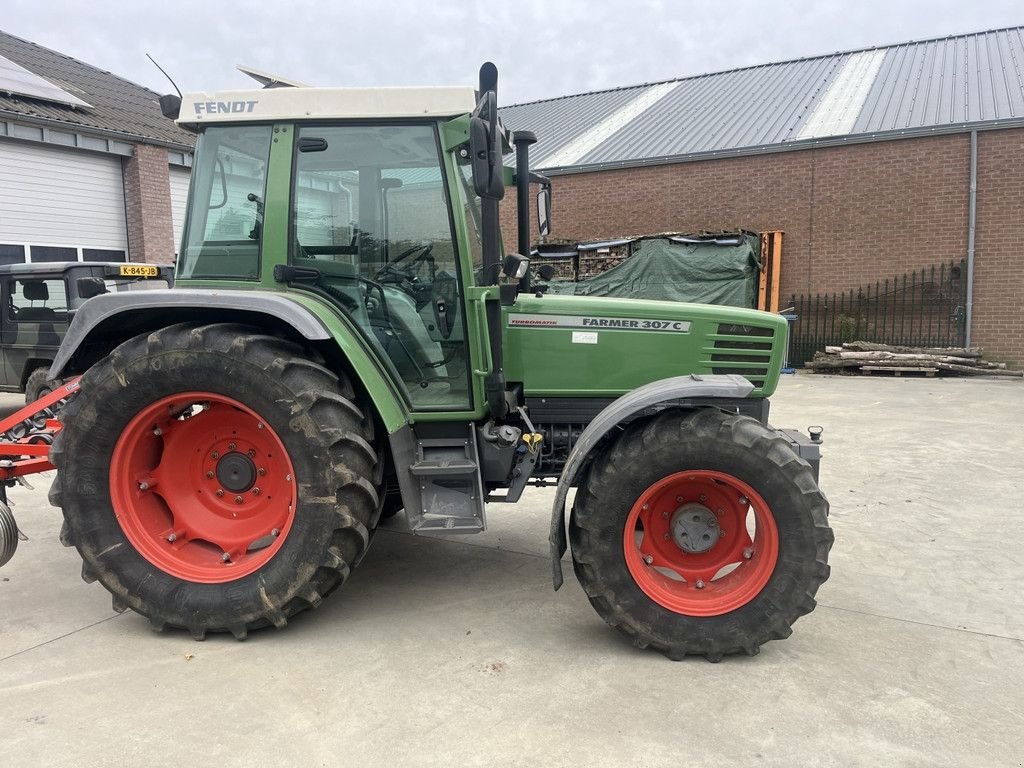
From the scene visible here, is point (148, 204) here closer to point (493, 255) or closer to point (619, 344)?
point (493, 255)

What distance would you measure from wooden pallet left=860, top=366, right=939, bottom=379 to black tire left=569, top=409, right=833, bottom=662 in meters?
11.3

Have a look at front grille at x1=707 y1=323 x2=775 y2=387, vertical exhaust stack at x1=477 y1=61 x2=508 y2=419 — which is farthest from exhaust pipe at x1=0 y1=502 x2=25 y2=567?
front grille at x1=707 y1=323 x2=775 y2=387

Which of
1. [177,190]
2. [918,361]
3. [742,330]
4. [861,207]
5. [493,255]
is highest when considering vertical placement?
[177,190]

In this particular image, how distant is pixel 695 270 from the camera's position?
13.9 meters

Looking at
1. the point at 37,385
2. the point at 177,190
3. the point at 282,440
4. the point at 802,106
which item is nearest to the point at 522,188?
the point at 282,440

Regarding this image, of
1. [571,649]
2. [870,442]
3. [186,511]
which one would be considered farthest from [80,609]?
[870,442]

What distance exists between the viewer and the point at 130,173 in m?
14.3

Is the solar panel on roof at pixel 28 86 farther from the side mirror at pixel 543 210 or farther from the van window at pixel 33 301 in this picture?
the side mirror at pixel 543 210

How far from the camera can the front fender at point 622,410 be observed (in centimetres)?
308

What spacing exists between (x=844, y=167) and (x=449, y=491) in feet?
43.7

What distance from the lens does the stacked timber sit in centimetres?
1270

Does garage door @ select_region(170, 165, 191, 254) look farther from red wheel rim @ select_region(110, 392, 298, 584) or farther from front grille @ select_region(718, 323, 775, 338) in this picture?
front grille @ select_region(718, 323, 775, 338)

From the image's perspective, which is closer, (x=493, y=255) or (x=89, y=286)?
(x=493, y=255)

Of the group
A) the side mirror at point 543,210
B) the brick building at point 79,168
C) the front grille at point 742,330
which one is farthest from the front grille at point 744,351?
the brick building at point 79,168
